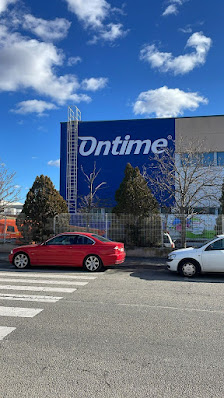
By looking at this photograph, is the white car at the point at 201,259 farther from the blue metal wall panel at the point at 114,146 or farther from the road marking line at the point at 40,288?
the blue metal wall panel at the point at 114,146

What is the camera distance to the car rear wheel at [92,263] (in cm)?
1130

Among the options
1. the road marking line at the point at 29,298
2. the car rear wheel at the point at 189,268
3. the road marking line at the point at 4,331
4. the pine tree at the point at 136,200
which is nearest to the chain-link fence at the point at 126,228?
A: the pine tree at the point at 136,200

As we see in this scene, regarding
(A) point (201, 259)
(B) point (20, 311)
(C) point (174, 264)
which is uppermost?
(A) point (201, 259)

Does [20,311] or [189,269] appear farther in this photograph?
[189,269]

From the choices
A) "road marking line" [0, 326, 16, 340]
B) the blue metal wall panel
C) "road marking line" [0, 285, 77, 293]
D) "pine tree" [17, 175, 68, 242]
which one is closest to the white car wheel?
"road marking line" [0, 285, 77, 293]

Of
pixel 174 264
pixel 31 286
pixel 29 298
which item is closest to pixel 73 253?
pixel 31 286

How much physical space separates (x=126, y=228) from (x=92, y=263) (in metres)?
5.26

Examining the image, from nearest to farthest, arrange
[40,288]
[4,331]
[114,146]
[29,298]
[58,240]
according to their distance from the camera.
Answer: [4,331] → [29,298] → [40,288] → [58,240] → [114,146]

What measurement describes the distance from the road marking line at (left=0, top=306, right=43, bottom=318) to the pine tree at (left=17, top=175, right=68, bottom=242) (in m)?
10.6

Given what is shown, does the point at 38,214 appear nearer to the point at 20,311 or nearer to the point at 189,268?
the point at 189,268

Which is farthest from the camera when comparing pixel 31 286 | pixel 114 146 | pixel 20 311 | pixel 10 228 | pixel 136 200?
pixel 114 146

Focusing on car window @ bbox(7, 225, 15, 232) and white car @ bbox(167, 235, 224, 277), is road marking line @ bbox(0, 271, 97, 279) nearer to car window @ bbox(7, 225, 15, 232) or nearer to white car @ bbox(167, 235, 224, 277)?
white car @ bbox(167, 235, 224, 277)

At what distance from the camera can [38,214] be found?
16922mm

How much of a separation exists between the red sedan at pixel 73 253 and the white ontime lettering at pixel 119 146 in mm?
21432
